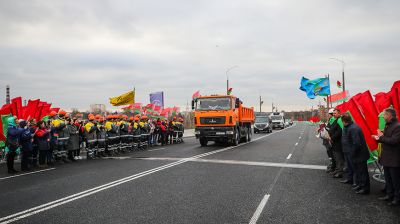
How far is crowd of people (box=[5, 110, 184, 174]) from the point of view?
38.4 ft

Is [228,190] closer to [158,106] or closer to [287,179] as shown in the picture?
[287,179]

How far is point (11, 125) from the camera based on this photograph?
37.7ft

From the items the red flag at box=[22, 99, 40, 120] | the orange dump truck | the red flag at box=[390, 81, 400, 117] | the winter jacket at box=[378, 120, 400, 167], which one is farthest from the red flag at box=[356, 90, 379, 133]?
the red flag at box=[22, 99, 40, 120]

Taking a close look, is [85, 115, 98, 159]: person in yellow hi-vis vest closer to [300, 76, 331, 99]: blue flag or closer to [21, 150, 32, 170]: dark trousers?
[21, 150, 32, 170]: dark trousers

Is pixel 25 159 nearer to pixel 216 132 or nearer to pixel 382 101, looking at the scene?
pixel 216 132

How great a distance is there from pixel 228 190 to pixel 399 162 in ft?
11.2

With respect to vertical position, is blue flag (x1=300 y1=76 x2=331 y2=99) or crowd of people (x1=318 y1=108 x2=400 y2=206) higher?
blue flag (x1=300 y1=76 x2=331 y2=99)

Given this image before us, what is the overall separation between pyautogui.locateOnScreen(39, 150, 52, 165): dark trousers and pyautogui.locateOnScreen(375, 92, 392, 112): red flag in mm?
11305

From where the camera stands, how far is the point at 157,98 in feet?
107

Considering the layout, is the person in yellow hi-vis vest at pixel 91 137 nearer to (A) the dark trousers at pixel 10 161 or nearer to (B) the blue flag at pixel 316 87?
(A) the dark trousers at pixel 10 161

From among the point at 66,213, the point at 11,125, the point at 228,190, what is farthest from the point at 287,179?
the point at 11,125

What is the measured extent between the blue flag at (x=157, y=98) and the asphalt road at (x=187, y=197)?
2148 centimetres

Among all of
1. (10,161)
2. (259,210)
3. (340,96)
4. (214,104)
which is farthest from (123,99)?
(259,210)

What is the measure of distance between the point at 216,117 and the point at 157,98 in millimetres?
14036
